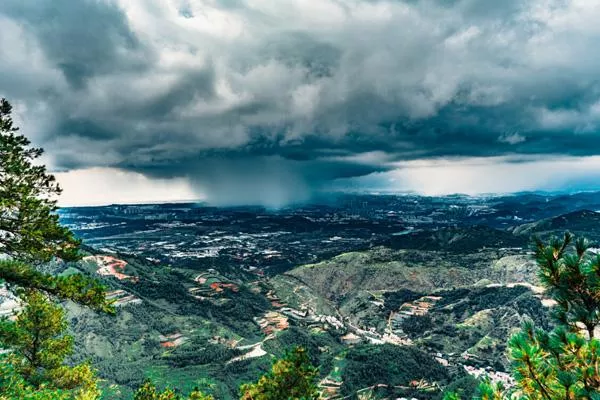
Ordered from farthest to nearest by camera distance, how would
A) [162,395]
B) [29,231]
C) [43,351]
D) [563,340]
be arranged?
[162,395] < [43,351] < [29,231] < [563,340]

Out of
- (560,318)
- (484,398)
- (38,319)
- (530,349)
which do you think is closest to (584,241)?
(560,318)

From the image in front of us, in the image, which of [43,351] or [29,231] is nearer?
[29,231]

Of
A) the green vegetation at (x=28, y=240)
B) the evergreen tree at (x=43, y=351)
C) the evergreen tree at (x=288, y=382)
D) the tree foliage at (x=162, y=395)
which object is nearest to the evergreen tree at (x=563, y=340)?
the green vegetation at (x=28, y=240)

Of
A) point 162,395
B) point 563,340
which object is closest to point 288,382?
point 162,395

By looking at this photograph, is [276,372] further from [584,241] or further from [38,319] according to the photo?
[584,241]

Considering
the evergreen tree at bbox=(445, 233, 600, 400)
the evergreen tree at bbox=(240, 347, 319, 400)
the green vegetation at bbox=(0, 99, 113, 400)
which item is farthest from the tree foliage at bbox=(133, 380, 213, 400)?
the evergreen tree at bbox=(445, 233, 600, 400)

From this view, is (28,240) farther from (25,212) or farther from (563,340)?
(563,340)

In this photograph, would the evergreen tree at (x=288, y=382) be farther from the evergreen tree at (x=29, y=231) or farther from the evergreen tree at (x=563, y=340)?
the evergreen tree at (x=563, y=340)
